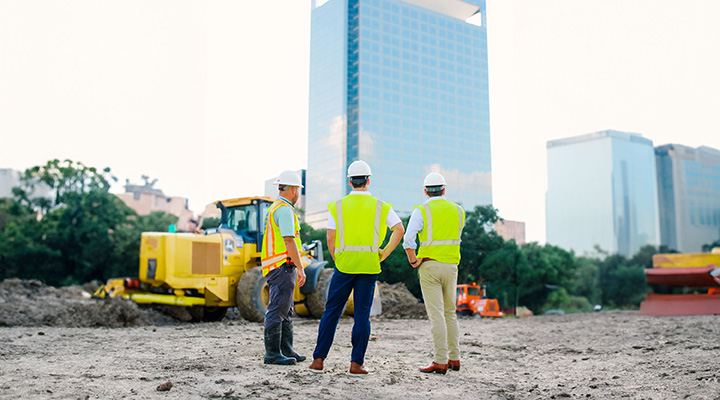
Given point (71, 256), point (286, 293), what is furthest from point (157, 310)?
point (71, 256)

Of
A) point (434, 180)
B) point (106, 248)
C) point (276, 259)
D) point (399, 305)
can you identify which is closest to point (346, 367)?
point (276, 259)

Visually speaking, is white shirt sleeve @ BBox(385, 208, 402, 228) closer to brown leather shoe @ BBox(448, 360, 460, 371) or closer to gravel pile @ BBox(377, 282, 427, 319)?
brown leather shoe @ BBox(448, 360, 460, 371)

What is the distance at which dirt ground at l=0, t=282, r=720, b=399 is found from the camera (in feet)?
14.1

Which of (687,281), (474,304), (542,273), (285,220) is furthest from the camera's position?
(542,273)

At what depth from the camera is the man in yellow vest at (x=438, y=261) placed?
5.41m

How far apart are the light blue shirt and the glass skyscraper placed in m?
38.9

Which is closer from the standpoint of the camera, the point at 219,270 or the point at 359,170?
the point at 359,170

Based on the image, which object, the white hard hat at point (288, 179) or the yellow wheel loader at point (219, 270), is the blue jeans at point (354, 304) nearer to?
the white hard hat at point (288, 179)

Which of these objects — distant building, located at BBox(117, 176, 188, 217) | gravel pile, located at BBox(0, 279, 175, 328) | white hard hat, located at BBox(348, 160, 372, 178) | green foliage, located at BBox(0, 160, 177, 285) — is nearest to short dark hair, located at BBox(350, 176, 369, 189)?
white hard hat, located at BBox(348, 160, 372, 178)

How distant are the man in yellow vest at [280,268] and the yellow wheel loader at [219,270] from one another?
5.43 metres

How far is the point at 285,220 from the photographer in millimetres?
5395


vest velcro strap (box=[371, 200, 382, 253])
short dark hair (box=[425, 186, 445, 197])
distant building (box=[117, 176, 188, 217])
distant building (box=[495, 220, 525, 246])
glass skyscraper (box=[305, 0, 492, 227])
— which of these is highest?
glass skyscraper (box=[305, 0, 492, 227])

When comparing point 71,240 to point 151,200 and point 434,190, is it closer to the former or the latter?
point 151,200

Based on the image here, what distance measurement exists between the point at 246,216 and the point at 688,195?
518 feet
